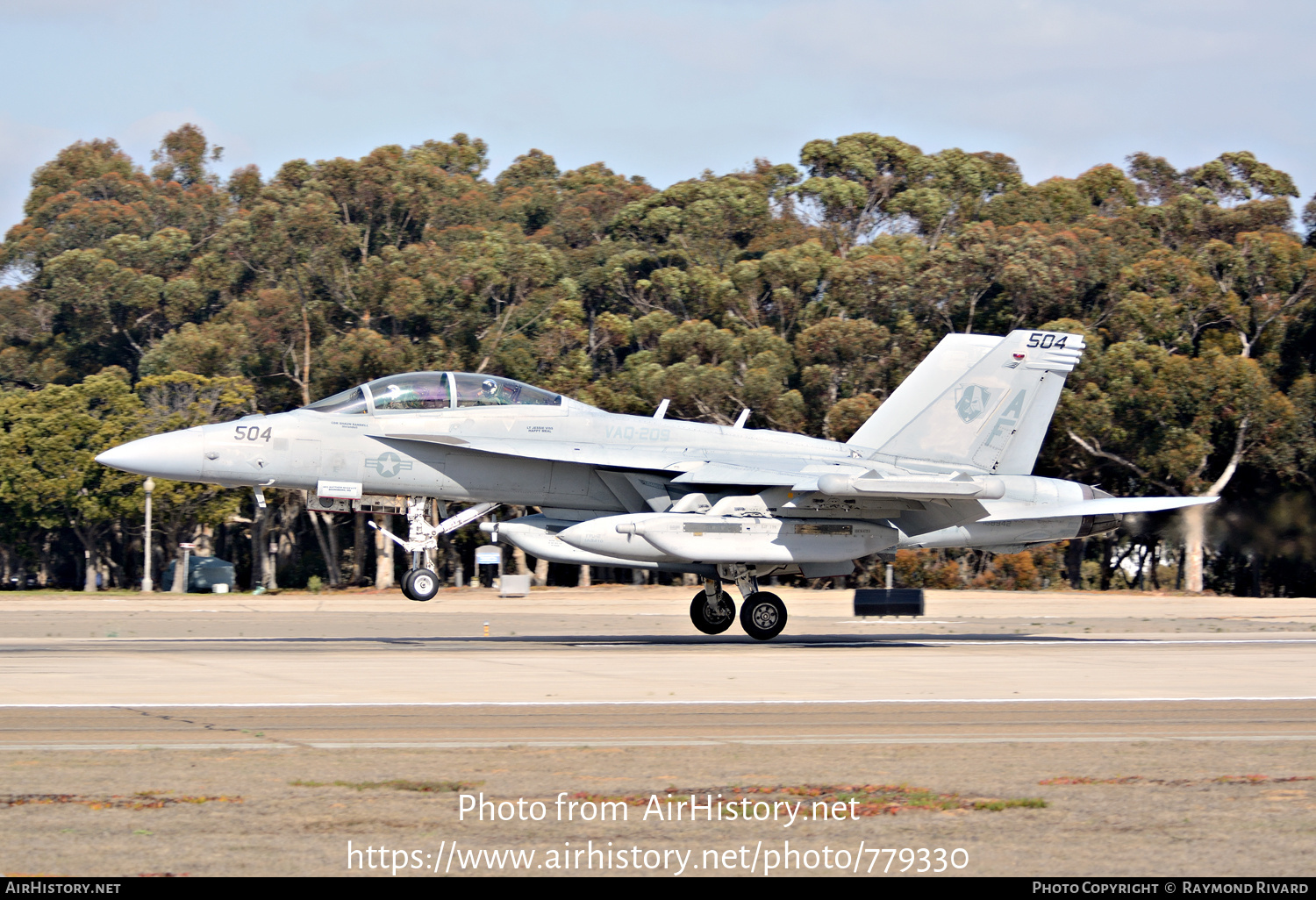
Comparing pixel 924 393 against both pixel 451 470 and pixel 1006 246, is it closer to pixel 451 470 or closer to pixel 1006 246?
pixel 451 470

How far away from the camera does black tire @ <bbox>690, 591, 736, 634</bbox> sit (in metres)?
21.5

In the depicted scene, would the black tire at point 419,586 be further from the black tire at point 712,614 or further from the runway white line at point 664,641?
the black tire at point 712,614

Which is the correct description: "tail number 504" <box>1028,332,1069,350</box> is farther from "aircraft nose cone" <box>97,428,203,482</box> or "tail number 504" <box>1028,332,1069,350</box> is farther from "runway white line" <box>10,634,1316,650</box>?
"aircraft nose cone" <box>97,428,203,482</box>

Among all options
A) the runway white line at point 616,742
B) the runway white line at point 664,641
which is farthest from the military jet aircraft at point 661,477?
the runway white line at point 616,742

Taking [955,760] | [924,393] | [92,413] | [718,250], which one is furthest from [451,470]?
[718,250]

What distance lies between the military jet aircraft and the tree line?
479 inches

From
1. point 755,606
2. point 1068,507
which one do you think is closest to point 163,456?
point 755,606

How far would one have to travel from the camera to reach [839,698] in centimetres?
1265

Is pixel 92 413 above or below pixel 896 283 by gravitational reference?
below

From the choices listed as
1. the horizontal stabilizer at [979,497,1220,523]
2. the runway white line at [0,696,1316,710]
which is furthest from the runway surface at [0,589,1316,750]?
the horizontal stabilizer at [979,497,1220,523]

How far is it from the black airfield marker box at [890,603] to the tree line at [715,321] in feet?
24.6

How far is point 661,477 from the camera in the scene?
2027 centimetres

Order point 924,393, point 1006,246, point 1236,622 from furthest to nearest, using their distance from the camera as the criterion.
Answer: point 1006,246 < point 1236,622 < point 924,393

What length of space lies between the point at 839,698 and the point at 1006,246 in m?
41.3
